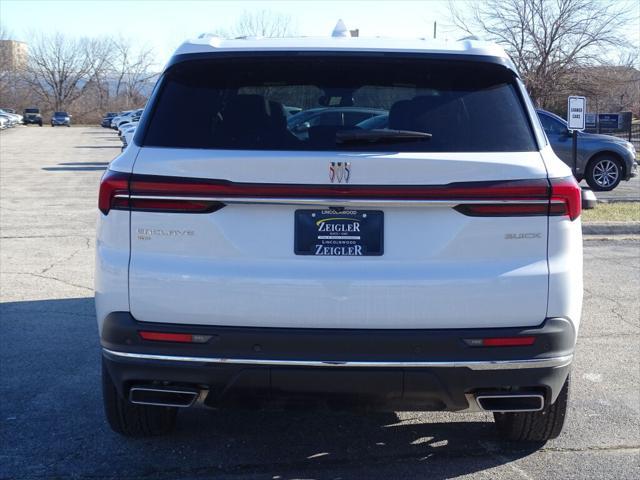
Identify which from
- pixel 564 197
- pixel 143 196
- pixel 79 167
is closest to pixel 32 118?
pixel 79 167

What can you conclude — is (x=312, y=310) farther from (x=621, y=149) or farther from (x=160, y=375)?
(x=621, y=149)

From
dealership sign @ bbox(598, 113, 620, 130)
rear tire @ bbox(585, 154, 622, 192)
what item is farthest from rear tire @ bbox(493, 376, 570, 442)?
dealership sign @ bbox(598, 113, 620, 130)

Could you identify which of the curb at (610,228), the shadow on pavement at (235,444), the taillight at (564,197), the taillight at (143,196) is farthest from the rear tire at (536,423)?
the curb at (610,228)

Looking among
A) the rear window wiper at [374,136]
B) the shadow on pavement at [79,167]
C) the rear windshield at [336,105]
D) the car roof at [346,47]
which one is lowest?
the shadow on pavement at [79,167]

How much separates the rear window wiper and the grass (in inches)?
383

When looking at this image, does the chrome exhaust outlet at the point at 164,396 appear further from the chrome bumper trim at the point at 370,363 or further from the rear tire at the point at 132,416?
the rear tire at the point at 132,416

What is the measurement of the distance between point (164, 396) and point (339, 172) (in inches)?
50.1

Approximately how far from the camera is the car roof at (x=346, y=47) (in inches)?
149

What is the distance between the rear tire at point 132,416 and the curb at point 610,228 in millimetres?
9073

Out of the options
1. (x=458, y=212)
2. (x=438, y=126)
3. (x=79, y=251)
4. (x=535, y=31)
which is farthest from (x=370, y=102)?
(x=535, y=31)

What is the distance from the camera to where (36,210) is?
14.7 metres

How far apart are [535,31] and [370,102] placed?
31835 millimetres

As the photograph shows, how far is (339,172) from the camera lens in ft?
11.4

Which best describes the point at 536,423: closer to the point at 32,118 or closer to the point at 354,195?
the point at 354,195
